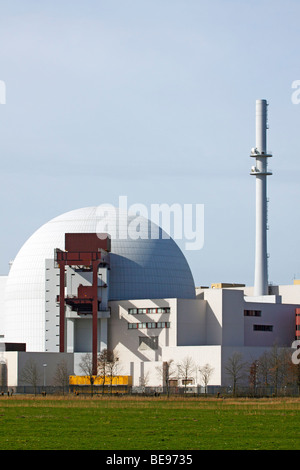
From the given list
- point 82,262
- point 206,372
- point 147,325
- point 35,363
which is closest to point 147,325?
point 147,325

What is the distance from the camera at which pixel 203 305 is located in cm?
10988

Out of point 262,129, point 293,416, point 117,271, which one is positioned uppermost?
point 262,129

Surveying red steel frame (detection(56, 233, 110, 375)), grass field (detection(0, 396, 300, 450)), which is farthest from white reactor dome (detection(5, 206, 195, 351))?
grass field (detection(0, 396, 300, 450))

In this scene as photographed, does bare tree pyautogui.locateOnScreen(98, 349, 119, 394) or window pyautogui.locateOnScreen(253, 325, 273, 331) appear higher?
window pyautogui.locateOnScreen(253, 325, 273, 331)

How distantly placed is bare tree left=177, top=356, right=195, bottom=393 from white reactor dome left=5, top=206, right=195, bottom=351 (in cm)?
1462

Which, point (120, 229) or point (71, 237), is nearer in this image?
point (71, 237)

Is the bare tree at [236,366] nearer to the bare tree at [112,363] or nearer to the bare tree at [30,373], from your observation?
the bare tree at [112,363]

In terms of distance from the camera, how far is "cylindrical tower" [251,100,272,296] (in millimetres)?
124875

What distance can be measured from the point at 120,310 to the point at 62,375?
1214cm

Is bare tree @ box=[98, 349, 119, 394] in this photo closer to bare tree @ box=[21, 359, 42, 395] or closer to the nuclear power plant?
the nuclear power plant
